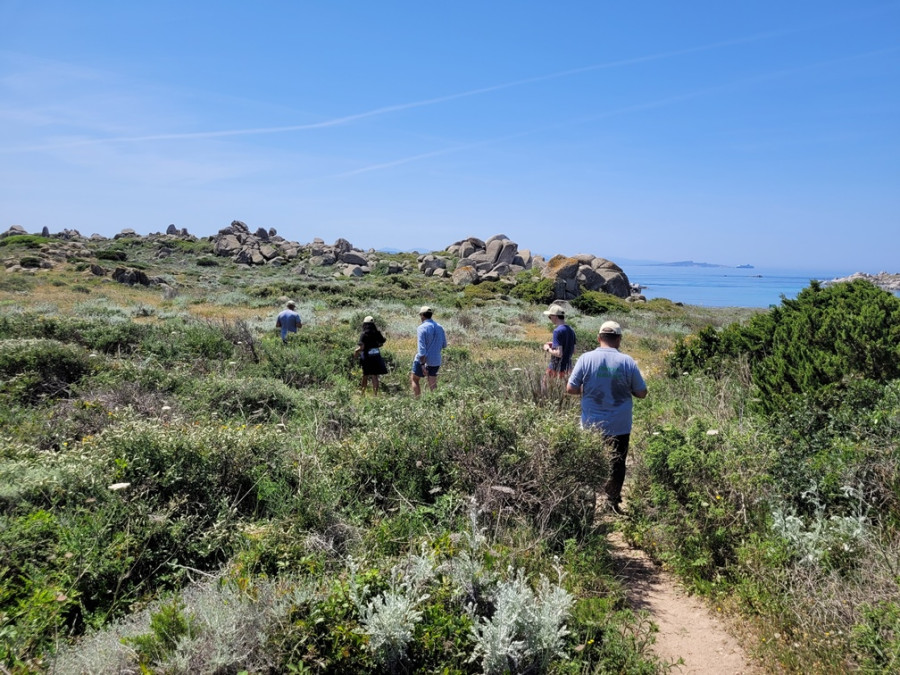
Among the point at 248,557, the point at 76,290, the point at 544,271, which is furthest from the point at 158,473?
the point at 544,271

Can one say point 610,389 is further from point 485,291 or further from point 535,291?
point 485,291

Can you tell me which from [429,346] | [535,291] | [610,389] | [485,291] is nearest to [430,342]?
[429,346]

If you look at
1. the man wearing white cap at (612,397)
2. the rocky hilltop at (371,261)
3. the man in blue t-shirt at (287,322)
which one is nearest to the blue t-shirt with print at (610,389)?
the man wearing white cap at (612,397)

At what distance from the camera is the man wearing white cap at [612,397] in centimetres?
501

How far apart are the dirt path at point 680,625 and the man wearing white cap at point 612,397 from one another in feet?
2.70

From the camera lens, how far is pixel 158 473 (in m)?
4.11

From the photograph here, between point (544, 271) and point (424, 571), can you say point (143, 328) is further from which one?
point (544, 271)

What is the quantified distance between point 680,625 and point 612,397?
1999 mm

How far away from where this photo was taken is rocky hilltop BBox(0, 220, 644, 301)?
1462 inches

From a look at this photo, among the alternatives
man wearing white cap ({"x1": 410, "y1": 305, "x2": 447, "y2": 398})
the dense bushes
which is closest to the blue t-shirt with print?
the dense bushes

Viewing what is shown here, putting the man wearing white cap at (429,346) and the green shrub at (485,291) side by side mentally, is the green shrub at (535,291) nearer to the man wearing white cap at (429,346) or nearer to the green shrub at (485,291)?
the green shrub at (485,291)

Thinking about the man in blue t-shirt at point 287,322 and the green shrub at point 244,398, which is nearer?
the green shrub at point 244,398

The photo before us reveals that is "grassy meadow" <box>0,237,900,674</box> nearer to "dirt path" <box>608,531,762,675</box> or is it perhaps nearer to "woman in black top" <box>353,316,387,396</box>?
"dirt path" <box>608,531,762,675</box>

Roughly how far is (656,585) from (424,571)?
1981 millimetres
